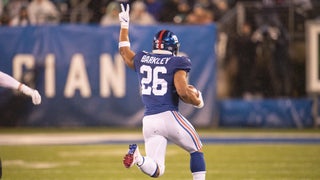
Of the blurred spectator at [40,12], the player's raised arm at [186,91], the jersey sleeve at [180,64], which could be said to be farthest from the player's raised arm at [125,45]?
the blurred spectator at [40,12]

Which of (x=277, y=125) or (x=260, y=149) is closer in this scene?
(x=260, y=149)

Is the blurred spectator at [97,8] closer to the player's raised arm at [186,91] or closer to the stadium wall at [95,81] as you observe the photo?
the stadium wall at [95,81]

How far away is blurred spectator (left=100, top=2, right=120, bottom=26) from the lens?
15883 mm

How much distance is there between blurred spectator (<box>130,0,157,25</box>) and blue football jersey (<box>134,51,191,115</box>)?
8896mm

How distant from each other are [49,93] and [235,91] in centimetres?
370

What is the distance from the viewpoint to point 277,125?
1545cm

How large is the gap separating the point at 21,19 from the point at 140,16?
2384 mm

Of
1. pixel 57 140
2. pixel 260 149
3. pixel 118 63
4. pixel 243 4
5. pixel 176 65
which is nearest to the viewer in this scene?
pixel 176 65

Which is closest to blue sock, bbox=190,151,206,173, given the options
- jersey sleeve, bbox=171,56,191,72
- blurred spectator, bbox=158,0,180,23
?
jersey sleeve, bbox=171,56,191,72

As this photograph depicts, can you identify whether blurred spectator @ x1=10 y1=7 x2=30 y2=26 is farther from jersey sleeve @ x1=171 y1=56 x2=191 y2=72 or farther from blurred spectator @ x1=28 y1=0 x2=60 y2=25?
jersey sleeve @ x1=171 y1=56 x2=191 y2=72

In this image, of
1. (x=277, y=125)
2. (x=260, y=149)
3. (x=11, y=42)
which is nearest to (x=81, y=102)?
(x=11, y=42)

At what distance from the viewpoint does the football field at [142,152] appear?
9031 millimetres

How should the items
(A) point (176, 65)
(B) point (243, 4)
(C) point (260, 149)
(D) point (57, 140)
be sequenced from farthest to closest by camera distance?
(B) point (243, 4), (D) point (57, 140), (C) point (260, 149), (A) point (176, 65)

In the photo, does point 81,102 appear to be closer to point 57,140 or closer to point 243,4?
point 57,140
